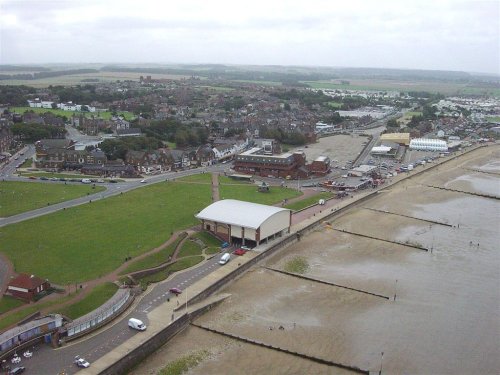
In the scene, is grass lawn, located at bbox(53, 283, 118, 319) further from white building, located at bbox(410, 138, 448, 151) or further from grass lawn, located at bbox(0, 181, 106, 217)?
white building, located at bbox(410, 138, 448, 151)

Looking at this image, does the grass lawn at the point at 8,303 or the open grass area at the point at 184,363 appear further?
the grass lawn at the point at 8,303

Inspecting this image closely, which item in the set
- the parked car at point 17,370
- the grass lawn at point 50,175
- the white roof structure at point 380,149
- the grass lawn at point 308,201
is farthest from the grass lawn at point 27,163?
the white roof structure at point 380,149

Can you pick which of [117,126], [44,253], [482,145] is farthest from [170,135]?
[482,145]

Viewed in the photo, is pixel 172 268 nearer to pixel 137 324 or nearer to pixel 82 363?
pixel 137 324

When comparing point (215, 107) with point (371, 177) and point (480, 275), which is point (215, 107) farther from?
point (480, 275)

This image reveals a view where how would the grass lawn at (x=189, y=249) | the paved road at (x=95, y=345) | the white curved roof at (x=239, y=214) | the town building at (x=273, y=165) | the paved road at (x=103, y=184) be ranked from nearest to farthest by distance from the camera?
1. the paved road at (x=95, y=345)
2. the grass lawn at (x=189, y=249)
3. the white curved roof at (x=239, y=214)
4. the paved road at (x=103, y=184)
5. the town building at (x=273, y=165)

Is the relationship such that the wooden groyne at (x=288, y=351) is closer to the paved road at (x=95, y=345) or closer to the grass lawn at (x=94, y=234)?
the paved road at (x=95, y=345)

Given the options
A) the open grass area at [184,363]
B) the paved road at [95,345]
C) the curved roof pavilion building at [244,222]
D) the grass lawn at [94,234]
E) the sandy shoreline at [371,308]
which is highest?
the curved roof pavilion building at [244,222]
